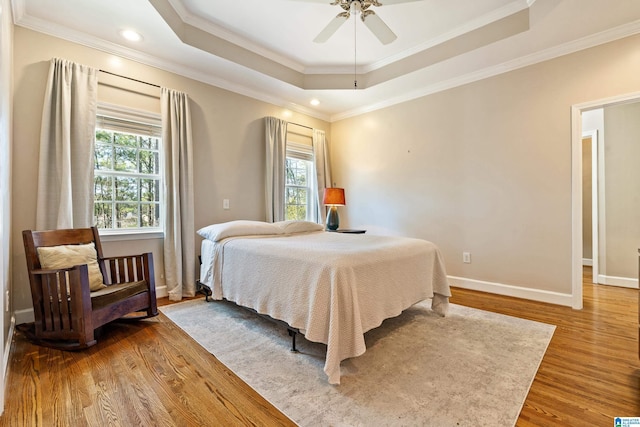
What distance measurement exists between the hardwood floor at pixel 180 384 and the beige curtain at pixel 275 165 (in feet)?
6.93

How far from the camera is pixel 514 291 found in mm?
3277

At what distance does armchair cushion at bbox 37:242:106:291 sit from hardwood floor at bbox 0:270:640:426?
1.49ft

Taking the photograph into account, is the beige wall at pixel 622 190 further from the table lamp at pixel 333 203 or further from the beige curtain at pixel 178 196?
the beige curtain at pixel 178 196

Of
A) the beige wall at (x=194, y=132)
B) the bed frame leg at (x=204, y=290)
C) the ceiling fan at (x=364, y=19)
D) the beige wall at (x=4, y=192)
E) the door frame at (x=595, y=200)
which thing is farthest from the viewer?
the door frame at (x=595, y=200)

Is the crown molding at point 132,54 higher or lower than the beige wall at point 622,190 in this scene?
higher

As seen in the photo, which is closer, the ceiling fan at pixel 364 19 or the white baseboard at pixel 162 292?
the ceiling fan at pixel 364 19

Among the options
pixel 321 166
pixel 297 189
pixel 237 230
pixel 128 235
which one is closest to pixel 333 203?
pixel 297 189

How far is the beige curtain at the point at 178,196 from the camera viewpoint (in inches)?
126

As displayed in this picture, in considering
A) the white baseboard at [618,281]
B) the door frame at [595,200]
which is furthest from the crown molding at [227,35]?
the white baseboard at [618,281]

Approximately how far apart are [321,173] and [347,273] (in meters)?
3.36

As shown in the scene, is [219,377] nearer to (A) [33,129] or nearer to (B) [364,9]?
(A) [33,129]

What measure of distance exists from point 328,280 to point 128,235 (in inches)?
96.4

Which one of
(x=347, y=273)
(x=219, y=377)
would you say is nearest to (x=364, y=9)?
(x=347, y=273)

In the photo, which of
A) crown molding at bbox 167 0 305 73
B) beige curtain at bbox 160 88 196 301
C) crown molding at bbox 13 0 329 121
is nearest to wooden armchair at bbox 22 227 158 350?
beige curtain at bbox 160 88 196 301
